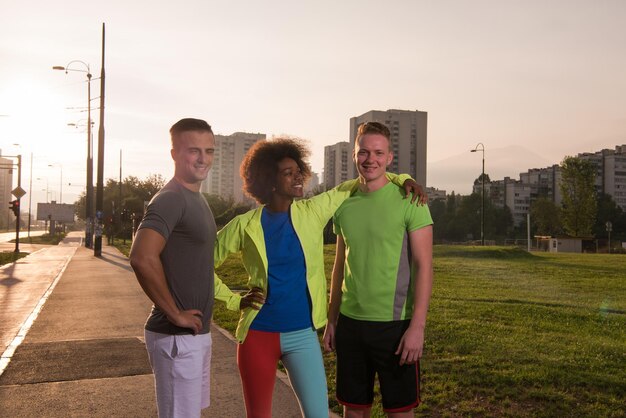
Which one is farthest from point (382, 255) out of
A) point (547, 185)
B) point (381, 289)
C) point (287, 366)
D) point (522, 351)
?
point (547, 185)

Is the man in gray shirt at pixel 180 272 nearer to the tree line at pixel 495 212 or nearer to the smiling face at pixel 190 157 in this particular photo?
the smiling face at pixel 190 157

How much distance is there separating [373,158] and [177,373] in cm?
147

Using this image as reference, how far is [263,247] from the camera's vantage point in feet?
10.3

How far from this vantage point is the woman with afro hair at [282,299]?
3096mm

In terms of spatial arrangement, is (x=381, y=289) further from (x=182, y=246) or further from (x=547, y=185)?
(x=547, y=185)

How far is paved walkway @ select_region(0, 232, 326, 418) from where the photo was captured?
215 inches

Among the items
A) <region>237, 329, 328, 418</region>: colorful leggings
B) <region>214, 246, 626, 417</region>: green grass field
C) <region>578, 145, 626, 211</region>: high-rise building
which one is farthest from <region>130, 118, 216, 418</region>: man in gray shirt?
<region>578, 145, 626, 211</region>: high-rise building

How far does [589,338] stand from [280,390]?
4.72 m

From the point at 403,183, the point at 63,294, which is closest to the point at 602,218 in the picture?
the point at 63,294

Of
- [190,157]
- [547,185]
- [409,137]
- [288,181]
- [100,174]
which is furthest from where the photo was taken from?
[547,185]

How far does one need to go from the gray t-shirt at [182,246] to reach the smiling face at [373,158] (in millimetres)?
926

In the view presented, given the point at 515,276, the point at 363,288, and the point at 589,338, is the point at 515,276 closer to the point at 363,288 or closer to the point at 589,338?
the point at 589,338

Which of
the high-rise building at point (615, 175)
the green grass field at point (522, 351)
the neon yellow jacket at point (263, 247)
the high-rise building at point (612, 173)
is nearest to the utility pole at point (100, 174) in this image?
the green grass field at point (522, 351)

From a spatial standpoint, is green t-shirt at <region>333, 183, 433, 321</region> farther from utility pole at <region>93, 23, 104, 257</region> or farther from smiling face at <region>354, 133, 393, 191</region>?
utility pole at <region>93, 23, 104, 257</region>
